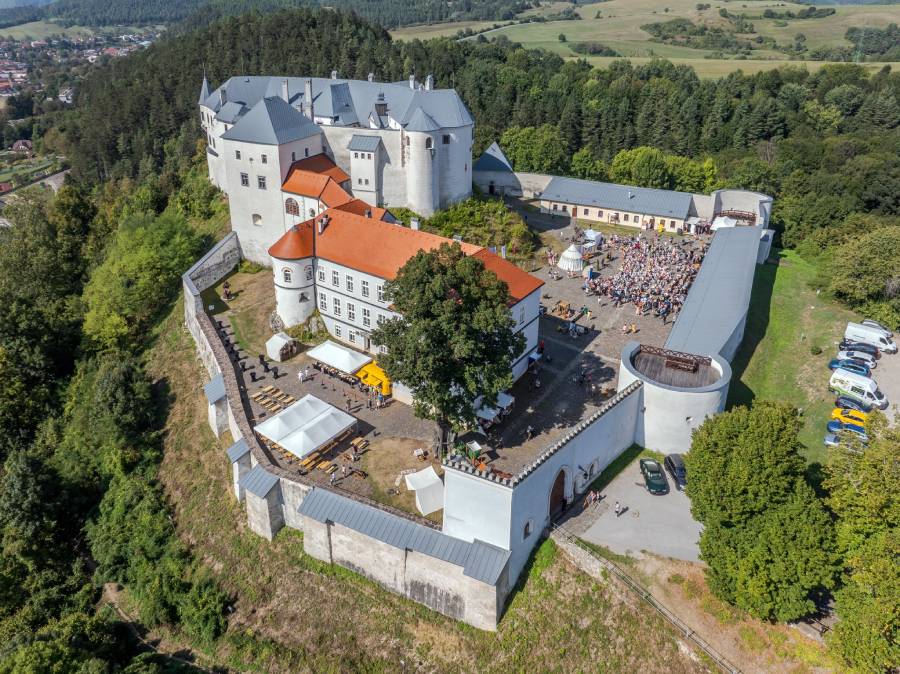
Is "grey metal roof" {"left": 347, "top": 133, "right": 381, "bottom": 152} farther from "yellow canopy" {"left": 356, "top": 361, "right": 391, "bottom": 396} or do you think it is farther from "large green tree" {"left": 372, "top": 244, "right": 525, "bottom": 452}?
"large green tree" {"left": 372, "top": 244, "right": 525, "bottom": 452}

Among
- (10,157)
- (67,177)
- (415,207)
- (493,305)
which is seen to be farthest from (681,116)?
(10,157)

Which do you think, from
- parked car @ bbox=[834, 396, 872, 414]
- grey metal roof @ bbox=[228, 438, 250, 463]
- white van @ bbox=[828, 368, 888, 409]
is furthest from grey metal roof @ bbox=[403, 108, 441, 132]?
parked car @ bbox=[834, 396, 872, 414]

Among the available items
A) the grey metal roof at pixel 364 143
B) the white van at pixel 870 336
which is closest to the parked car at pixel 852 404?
the white van at pixel 870 336

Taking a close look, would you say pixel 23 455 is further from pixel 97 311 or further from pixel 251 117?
pixel 251 117

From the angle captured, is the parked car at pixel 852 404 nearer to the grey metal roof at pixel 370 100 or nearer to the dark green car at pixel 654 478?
the dark green car at pixel 654 478

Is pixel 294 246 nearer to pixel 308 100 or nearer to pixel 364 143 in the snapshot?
pixel 364 143

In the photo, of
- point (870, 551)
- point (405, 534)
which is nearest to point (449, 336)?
point (405, 534)
